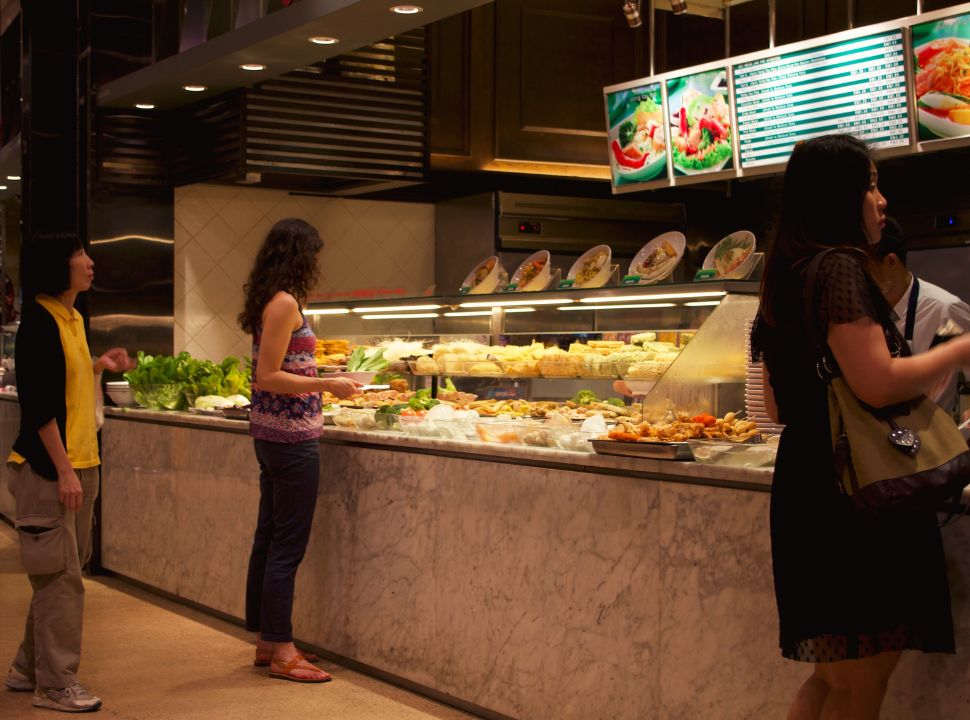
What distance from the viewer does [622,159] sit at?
725cm

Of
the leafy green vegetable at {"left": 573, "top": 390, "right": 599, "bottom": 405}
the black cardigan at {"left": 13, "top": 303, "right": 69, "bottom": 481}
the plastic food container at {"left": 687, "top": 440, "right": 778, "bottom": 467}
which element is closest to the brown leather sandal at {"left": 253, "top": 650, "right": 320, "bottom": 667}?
the black cardigan at {"left": 13, "top": 303, "right": 69, "bottom": 481}

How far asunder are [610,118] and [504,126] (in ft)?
4.20

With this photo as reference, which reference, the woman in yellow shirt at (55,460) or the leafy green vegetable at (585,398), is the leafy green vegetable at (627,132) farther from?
the woman in yellow shirt at (55,460)

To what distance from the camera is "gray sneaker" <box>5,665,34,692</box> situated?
16.0 feet

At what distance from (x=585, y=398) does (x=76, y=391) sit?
215 cm

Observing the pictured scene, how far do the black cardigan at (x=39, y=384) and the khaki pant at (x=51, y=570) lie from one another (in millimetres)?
74

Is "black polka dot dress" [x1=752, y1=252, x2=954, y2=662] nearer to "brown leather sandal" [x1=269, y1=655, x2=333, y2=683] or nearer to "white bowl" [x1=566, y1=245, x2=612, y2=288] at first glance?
"brown leather sandal" [x1=269, y1=655, x2=333, y2=683]

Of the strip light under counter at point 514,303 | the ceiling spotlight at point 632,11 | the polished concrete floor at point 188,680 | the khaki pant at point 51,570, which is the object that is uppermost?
the ceiling spotlight at point 632,11

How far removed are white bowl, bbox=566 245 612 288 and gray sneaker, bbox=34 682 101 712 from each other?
2.78 meters

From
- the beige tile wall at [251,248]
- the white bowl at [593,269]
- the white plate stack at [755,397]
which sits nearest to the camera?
the white plate stack at [755,397]

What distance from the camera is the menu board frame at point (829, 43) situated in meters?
5.85

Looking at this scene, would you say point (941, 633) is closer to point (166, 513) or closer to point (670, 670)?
point (670, 670)

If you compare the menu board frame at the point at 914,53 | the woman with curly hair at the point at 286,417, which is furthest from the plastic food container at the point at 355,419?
the menu board frame at the point at 914,53

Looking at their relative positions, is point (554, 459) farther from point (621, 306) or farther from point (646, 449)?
point (621, 306)
